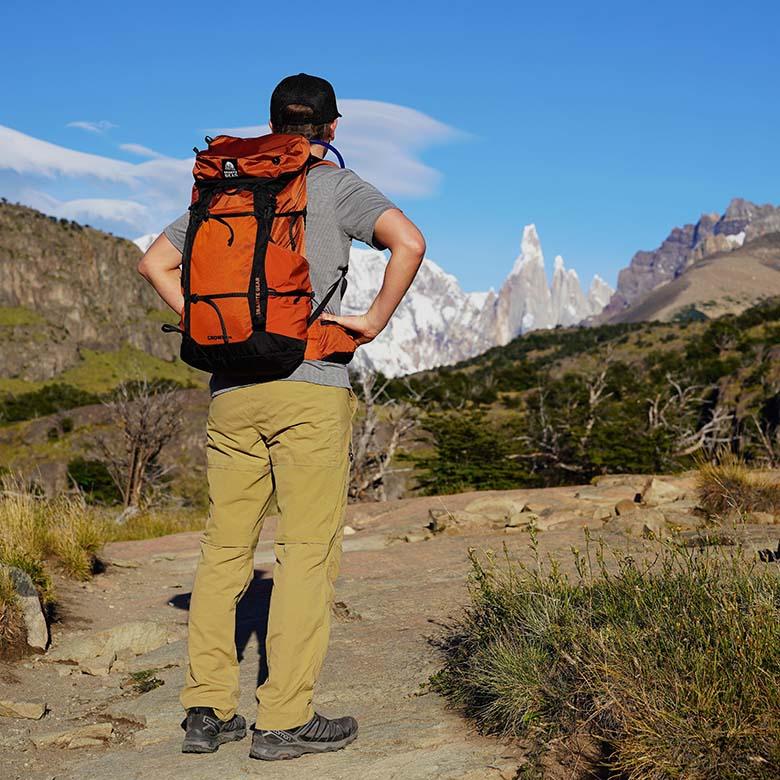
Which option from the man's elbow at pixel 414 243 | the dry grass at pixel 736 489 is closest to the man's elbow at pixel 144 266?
the man's elbow at pixel 414 243

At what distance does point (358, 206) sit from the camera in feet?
10.9

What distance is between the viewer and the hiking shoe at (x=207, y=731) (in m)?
3.44

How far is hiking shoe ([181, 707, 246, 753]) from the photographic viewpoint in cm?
344

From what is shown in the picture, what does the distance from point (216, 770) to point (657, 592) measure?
1818 millimetres

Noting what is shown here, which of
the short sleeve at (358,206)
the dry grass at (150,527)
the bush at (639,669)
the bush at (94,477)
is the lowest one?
the bush at (94,477)

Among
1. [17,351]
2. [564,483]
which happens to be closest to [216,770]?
[564,483]

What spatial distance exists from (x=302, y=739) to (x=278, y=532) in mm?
776

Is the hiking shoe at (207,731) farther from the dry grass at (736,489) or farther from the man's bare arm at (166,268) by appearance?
the dry grass at (736,489)

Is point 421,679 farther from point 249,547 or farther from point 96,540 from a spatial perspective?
point 96,540

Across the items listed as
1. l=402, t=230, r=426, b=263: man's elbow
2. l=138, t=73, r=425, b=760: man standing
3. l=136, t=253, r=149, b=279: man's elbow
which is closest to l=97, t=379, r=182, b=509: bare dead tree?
l=136, t=253, r=149, b=279: man's elbow

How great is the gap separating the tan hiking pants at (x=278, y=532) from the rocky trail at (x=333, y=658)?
0.92ft

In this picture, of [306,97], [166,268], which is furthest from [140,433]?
[306,97]

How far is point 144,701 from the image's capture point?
4383 millimetres

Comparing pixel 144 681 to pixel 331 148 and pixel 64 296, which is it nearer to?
pixel 331 148
